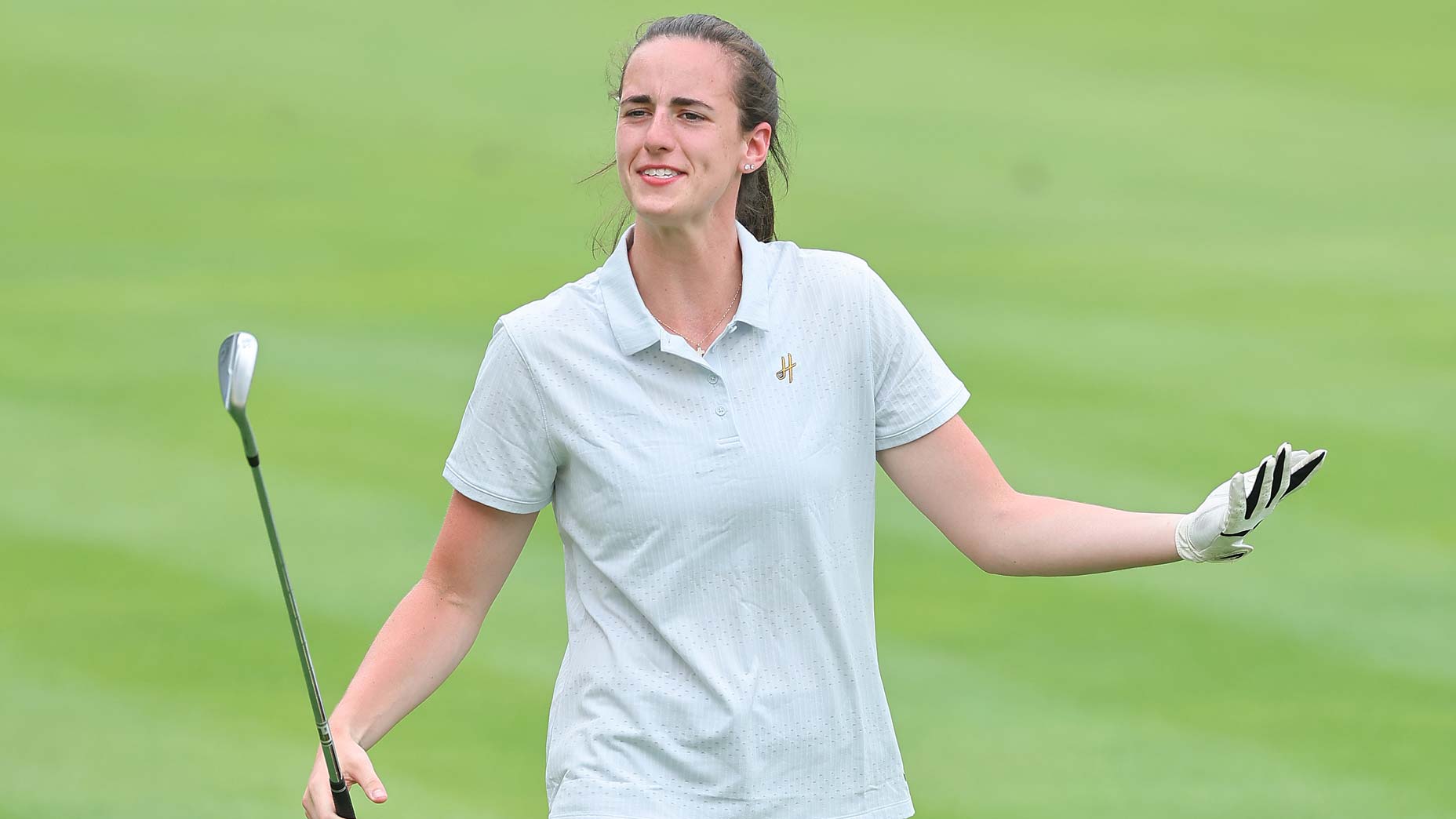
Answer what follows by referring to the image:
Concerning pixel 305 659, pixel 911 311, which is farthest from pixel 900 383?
pixel 911 311

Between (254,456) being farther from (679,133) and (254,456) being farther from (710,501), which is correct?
(679,133)

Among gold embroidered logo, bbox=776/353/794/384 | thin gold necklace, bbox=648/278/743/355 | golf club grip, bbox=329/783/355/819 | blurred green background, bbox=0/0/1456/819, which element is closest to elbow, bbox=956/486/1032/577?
gold embroidered logo, bbox=776/353/794/384

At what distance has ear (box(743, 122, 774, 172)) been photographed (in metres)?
3.39

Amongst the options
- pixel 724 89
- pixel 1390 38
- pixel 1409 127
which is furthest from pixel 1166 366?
pixel 724 89

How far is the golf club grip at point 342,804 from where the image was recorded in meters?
3.11

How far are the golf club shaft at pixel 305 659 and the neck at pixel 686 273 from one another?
0.61 m

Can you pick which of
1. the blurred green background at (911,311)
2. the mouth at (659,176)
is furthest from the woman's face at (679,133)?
the blurred green background at (911,311)

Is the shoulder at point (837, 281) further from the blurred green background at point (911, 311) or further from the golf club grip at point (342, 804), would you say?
the blurred green background at point (911, 311)

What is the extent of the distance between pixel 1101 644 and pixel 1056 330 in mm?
1699

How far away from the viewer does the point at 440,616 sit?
3.36 meters

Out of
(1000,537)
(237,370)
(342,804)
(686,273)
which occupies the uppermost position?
(686,273)

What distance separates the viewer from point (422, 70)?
9.23 meters

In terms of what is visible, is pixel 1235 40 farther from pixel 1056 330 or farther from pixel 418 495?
pixel 418 495

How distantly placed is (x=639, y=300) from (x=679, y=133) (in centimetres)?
24
